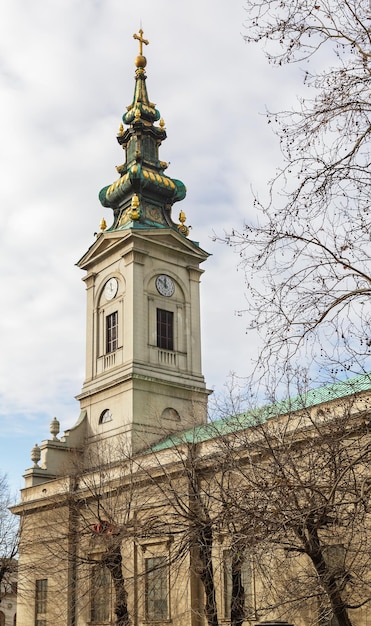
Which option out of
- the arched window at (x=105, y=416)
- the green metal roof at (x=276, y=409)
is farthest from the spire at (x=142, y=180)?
the green metal roof at (x=276, y=409)

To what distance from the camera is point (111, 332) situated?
43.5 metres

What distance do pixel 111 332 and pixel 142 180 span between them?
27.7 feet

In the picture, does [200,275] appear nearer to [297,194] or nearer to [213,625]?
[213,625]

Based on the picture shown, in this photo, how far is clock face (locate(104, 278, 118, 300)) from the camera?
43.7 metres

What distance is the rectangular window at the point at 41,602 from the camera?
124 feet

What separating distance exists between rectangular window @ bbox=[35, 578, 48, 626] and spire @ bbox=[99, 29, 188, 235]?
17.8 meters

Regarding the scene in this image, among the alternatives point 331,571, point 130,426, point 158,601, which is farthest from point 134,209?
point 331,571

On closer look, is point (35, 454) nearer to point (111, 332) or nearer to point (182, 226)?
Result: point (111, 332)

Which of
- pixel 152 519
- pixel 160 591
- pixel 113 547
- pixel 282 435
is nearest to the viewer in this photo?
pixel 282 435

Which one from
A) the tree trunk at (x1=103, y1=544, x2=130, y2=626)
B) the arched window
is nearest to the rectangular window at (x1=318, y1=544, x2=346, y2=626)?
the tree trunk at (x1=103, y1=544, x2=130, y2=626)

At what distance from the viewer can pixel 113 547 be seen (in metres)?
25.0

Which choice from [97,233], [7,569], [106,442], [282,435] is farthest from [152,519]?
[97,233]

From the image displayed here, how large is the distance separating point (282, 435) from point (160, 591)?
607 inches

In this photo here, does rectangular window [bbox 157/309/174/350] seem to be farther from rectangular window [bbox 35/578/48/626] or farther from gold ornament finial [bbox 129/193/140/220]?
rectangular window [bbox 35/578/48/626]
